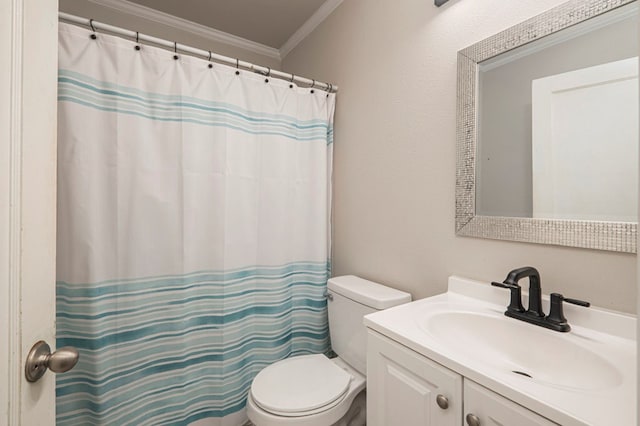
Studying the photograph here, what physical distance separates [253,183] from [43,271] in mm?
1029

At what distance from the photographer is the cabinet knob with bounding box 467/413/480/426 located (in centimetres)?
64

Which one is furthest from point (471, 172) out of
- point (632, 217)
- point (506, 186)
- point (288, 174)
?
point (288, 174)

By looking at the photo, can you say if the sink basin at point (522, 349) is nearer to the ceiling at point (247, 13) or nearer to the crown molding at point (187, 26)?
the ceiling at point (247, 13)

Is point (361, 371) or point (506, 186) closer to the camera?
point (506, 186)

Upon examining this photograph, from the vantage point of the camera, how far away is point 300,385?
1.24 meters

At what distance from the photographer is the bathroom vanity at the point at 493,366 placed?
22.0 inches

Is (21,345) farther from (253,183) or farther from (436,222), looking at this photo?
(436,222)

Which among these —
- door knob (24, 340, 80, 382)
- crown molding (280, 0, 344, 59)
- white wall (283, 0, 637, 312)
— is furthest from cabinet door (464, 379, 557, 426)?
crown molding (280, 0, 344, 59)

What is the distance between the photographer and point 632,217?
0.76m

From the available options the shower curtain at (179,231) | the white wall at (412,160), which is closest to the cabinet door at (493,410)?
the white wall at (412,160)

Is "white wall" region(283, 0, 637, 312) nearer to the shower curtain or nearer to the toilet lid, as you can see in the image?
the shower curtain

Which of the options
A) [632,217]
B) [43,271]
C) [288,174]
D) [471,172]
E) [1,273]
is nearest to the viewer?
[1,273]

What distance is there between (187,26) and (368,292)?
7.17ft

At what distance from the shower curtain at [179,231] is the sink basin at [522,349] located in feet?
2.99
